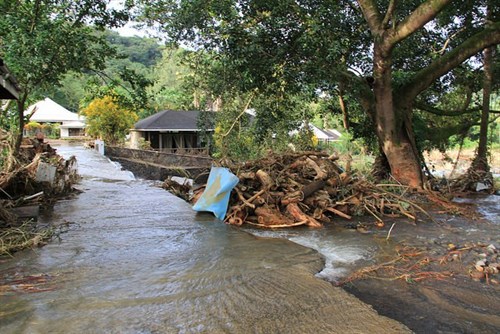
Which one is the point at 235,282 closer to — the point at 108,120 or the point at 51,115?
the point at 108,120

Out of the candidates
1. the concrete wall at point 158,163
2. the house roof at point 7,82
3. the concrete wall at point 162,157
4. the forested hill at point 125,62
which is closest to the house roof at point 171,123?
the concrete wall at point 162,157

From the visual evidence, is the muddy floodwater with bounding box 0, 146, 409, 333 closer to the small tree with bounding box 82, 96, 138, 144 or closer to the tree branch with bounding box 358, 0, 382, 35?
the tree branch with bounding box 358, 0, 382, 35

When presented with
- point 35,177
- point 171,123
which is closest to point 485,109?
point 35,177

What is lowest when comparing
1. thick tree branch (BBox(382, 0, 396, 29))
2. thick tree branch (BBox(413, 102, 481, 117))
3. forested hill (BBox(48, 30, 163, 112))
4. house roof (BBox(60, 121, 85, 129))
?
thick tree branch (BBox(413, 102, 481, 117))

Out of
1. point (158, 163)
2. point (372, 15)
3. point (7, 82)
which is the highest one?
point (372, 15)

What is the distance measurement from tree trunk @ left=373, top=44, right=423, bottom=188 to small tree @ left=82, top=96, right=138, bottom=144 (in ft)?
81.5

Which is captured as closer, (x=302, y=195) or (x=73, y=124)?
(x=302, y=195)

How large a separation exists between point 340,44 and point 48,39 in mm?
7053

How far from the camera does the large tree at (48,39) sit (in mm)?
9531

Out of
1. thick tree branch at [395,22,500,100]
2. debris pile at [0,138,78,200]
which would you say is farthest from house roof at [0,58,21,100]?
thick tree branch at [395,22,500,100]

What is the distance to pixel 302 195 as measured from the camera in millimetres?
9547

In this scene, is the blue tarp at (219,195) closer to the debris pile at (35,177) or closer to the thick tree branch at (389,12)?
the debris pile at (35,177)

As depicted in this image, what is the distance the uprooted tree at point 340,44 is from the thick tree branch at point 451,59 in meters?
0.02

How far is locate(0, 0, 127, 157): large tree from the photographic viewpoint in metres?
9.53
